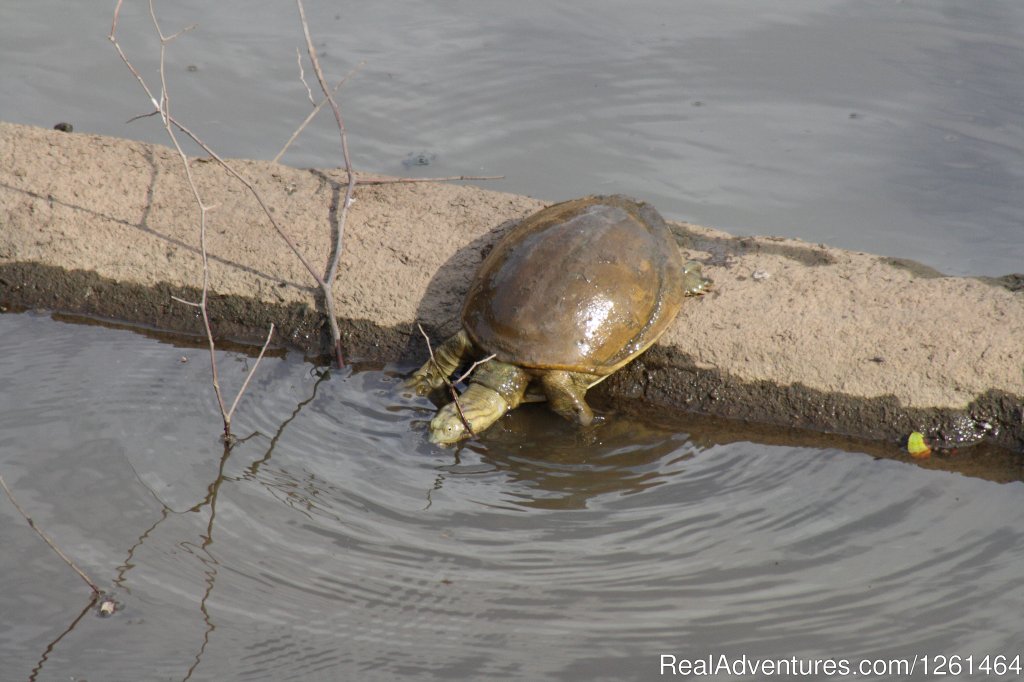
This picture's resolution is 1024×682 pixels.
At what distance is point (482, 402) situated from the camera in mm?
3881

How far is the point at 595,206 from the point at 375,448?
4.63 ft

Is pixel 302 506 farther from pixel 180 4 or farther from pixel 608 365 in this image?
pixel 180 4

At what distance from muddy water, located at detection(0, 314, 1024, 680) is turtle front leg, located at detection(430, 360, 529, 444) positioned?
0.09 metres

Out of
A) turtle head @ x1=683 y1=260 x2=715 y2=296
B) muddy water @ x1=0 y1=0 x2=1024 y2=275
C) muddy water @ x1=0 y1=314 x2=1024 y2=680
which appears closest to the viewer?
muddy water @ x1=0 y1=314 x2=1024 y2=680

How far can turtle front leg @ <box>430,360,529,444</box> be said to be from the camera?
3824 millimetres

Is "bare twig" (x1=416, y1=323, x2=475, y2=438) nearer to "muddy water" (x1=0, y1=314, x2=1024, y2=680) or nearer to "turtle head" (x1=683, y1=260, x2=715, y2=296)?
"muddy water" (x1=0, y1=314, x2=1024, y2=680)

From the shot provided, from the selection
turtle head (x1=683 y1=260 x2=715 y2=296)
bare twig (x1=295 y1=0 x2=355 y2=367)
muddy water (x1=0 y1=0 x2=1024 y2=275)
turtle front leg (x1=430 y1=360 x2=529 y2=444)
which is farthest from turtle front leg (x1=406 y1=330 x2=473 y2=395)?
muddy water (x1=0 y1=0 x2=1024 y2=275)

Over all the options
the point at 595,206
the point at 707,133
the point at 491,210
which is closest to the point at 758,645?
the point at 595,206

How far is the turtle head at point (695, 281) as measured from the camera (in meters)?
4.06

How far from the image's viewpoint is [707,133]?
625 centimetres

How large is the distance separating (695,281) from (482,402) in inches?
41.3

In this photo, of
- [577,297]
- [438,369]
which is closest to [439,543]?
[438,369]

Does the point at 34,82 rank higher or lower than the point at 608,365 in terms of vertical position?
higher

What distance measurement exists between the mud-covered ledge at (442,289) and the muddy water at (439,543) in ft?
0.86
